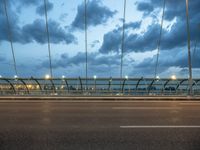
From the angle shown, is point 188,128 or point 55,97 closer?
point 188,128

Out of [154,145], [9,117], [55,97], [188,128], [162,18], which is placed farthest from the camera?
[162,18]

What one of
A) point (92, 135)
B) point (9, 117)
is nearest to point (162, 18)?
point (9, 117)

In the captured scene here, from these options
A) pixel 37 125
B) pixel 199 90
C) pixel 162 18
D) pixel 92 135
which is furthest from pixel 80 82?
pixel 92 135

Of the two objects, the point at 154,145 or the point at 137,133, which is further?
the point at 137,133

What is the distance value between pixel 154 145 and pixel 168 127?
7.00 ft

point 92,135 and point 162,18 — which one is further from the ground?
point 162,18

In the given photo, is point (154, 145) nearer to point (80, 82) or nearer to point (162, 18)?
point (80, 82)

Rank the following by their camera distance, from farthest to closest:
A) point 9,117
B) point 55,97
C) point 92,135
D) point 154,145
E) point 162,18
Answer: point 162,18 → point 55,97 → point 9,117 → point 92,135 → point 154,145

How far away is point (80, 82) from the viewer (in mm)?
22141

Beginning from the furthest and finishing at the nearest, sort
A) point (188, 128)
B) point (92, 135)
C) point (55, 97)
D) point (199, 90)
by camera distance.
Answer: point (199, 90) → point (55, 97) → point (188, 128) → point (92, 135)

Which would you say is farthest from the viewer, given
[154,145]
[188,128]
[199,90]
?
[199,90]

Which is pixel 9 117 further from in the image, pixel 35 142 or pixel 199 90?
pixel 199 90

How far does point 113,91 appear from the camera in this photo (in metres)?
21.4

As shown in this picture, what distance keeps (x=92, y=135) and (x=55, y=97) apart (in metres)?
11.9
